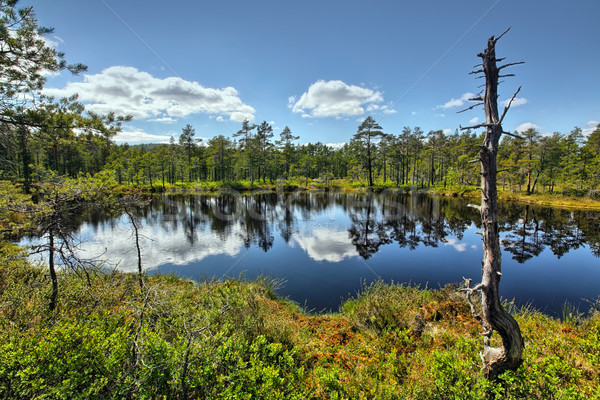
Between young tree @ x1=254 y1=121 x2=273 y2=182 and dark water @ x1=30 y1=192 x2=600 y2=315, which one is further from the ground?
young tree @ x1=254 y1=121 x2=273 y2=182

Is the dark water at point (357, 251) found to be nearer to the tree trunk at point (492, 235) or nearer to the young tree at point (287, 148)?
the tree trunk at point (492, 235)

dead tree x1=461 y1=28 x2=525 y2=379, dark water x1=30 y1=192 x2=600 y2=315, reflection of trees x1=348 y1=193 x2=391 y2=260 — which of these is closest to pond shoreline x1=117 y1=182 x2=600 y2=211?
dark water x1=30 y1=192 x2=600 y2=315

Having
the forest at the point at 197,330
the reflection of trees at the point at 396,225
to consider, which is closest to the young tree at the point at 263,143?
the reflection of trees at the point at 396,225

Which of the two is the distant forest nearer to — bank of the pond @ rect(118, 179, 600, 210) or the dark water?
bank of the pond @ rect(118, 179, 600, 210)

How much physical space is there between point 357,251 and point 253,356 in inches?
471

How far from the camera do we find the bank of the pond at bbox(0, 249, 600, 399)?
3090 mm

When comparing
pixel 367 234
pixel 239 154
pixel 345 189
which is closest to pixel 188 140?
pixel 239 154

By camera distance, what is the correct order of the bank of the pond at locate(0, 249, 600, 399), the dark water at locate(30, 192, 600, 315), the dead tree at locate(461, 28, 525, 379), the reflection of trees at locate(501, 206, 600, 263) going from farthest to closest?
the reflection of trees at locate(501, 206, 600, 263)
the dark water at locate(30, 192, 600, 315)
the dead tree at locate(461, 28, 525, 379)
the bank of the pond at locate(0, 249, 600, 399)

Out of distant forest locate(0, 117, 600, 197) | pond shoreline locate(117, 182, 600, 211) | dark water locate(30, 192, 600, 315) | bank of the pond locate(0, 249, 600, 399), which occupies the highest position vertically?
distant forest locate(0, 117, 600, 197)

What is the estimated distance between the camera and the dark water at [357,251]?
1062 cm

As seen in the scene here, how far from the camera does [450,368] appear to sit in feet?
12.0

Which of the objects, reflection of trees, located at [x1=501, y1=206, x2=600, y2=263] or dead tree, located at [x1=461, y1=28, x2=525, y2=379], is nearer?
dead tree, located at [x1=461, y1=28, x2=525, y2=379]

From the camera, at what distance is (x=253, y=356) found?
3.82 metres

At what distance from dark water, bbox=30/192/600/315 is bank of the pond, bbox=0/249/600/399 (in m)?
2.08
